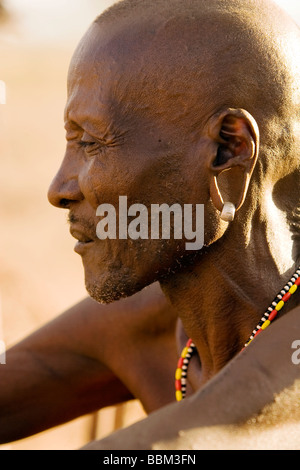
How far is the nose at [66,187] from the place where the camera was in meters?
2.30

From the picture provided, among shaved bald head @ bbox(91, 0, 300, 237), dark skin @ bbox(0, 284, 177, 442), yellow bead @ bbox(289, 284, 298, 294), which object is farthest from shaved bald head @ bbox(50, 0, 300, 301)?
dark skin @ bbox(0, 284, 177, 442)

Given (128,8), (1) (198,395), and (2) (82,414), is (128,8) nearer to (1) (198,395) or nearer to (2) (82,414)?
(1) (198,395)

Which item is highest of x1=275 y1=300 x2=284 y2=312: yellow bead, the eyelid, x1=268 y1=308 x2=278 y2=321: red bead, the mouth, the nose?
the eyelid

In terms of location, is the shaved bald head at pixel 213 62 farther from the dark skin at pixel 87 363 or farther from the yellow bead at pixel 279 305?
the dark skin at pixel 87 363

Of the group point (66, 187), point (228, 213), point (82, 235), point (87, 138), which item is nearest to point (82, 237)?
point (82, 235)

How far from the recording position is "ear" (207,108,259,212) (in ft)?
7.24

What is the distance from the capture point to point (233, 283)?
7.73ft

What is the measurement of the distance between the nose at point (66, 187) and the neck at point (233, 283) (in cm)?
35

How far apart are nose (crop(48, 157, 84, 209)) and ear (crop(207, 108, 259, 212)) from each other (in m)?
0.36

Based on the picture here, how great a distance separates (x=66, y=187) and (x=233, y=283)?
523 mm

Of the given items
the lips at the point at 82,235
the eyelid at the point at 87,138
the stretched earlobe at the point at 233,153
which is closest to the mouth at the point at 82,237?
the lips at the point at 82,235

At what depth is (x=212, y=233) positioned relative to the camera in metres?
2.27

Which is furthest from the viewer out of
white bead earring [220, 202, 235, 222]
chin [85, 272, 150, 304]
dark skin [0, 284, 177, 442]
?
dark skin [0, 284, 177, 442]

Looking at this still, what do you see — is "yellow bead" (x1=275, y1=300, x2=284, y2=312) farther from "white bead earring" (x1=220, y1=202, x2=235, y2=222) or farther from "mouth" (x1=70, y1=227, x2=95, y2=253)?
"mouth" (x1=70, y1=227, x2=95, y2=253)
